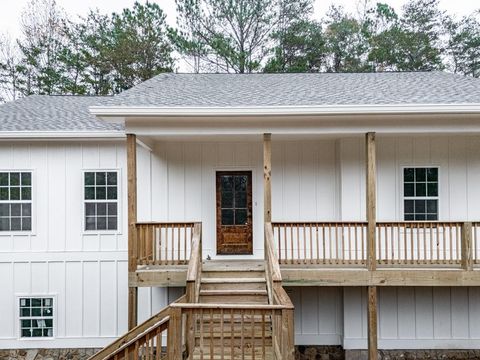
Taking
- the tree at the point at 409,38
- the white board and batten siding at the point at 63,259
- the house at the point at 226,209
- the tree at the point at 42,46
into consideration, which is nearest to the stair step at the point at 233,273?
the house at the point at 226,209

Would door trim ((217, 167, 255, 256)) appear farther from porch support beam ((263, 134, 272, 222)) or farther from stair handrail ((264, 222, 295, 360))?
stair handrail ((264, 222, 295, 360))

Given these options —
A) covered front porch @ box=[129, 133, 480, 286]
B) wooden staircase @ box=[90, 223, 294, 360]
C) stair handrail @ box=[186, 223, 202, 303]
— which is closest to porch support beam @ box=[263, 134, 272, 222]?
covered front porch @ box=[129, 133, 480, 286]

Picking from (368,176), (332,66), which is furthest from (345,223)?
(332,66)

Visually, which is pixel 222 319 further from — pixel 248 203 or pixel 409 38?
pixel 409 38

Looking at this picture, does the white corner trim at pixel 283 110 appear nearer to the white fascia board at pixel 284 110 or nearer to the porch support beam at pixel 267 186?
the white fascia board at pixel 284 110

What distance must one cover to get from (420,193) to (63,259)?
328 inches

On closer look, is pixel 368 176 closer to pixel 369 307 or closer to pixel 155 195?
pixel 369 307

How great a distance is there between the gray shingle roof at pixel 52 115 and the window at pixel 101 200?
1.12m

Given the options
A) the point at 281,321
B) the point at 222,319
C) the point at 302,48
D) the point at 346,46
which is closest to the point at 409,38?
the point at 346,46

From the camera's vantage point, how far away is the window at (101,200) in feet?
31.4

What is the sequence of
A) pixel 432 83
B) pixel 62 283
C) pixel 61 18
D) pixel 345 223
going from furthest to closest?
1. pixel 61 18
2. pixel 432 83
3. pixel 62 283
4. pixel 345 223

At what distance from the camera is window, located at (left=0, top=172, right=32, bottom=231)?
372 inches

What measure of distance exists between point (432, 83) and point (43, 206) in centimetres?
1010

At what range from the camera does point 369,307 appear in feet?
25.9
